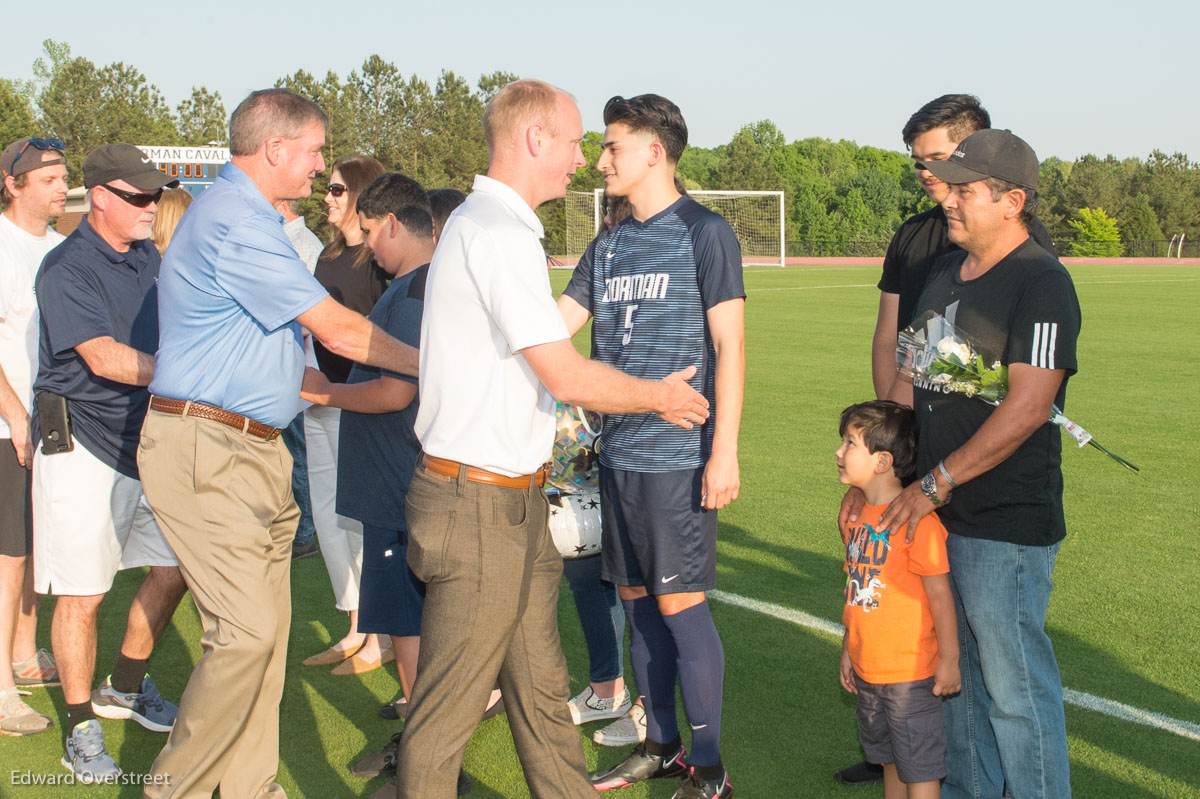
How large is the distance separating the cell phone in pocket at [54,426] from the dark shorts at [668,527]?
214 cm

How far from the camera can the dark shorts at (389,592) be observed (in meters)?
4.15

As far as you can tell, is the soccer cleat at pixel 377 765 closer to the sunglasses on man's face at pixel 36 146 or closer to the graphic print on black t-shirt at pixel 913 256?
the graphic print on black t-shirt at pixel 913 256

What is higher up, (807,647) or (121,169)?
(121,169)

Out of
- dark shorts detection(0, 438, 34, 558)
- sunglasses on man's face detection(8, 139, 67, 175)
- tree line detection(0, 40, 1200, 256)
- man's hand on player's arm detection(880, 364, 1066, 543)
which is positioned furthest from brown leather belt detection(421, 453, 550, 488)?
tree line detection(0, 40, 1200, 256)

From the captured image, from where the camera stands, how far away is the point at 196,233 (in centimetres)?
318

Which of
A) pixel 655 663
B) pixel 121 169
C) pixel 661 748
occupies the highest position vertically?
pixel 121 169

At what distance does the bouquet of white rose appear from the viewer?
295cm

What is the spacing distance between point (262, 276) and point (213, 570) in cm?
92

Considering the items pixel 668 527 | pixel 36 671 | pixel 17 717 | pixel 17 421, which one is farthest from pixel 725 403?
pixel 36 671

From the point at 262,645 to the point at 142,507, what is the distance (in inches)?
54.0

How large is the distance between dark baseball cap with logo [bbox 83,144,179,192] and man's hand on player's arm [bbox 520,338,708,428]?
2.13 m

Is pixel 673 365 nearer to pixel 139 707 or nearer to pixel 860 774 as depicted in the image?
pixel 860 774

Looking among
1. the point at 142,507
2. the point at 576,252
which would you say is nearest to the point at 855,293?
the point at 576,252

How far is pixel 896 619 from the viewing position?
3.18m
